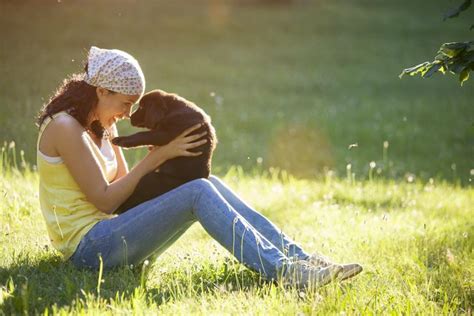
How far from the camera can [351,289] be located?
407 centimetres

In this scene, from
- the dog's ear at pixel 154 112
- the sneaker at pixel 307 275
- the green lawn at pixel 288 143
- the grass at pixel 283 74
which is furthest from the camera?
the grass at pixel 283 74

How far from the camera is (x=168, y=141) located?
4.43 m

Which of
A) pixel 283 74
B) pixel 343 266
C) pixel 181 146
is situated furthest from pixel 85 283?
pixel 283 74

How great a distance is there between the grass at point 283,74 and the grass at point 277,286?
2.98 feet

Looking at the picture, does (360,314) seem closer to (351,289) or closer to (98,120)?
(351,289)

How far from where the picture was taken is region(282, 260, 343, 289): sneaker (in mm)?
3969

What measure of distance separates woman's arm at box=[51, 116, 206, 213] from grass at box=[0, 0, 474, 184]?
1756 millimetres

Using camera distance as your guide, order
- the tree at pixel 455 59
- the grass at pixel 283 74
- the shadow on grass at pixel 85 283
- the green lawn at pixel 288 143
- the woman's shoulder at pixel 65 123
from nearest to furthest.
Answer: the shadow on grass at pixel 85 283
the tree at pixel 455 59
the green lawn at pixel 288 143
the woman's shoulder at pixel 65 123
the grass at pixel 283 74

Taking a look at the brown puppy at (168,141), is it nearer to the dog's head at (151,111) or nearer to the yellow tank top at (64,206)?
the dog's head at (151,111)

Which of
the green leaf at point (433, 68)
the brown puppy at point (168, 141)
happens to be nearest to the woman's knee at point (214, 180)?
the brown puppy at point (168, 141)

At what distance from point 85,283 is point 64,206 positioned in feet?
1.79

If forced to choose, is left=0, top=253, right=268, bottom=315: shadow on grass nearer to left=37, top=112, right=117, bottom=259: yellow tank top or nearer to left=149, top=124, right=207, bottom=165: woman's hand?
left=37, top=112, right=117, bottom=259: yellow tank top

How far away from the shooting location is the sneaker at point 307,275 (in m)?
3.97

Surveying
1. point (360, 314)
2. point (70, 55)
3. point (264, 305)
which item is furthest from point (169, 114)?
point (70, 55)
